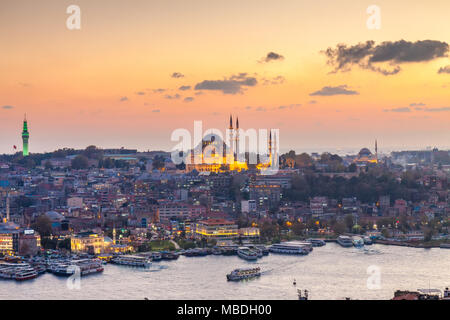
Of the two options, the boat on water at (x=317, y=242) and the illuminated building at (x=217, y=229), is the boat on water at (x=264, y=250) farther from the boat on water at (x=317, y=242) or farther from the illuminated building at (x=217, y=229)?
the illuminated building at (x=217, y=229)

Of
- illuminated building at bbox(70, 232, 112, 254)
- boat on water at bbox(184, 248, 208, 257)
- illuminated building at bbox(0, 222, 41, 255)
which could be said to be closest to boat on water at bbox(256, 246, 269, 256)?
boat on water at bbox(184, 248, 208, 257)

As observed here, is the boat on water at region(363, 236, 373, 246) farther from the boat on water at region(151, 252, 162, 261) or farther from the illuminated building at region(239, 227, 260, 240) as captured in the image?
the boat on water at region(151, 252, 162, 261)

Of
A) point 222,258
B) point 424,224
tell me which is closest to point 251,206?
point 424,224

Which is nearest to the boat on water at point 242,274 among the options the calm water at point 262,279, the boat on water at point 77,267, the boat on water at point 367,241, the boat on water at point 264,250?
the calm water at point 262,279

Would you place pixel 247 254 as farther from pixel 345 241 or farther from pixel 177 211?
pixel 177 211

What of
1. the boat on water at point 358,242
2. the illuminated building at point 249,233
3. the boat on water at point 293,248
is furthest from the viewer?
the illuminated building at point 249,233

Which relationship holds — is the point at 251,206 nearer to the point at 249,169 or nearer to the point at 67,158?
the point at 249,169

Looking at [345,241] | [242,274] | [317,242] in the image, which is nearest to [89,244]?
[242,274]
